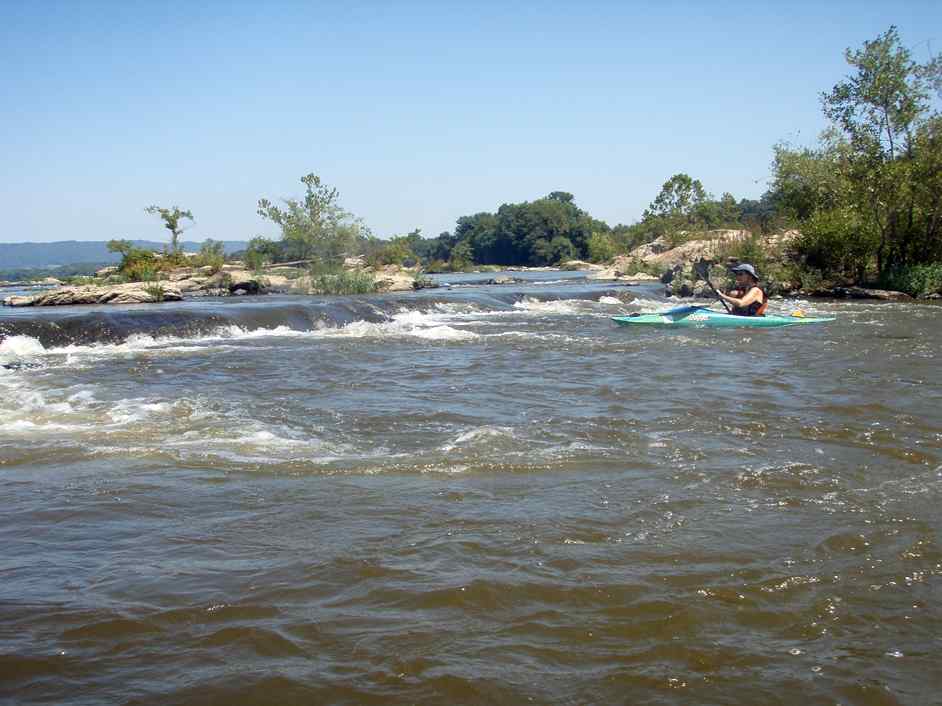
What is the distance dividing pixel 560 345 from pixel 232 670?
10.3 metres

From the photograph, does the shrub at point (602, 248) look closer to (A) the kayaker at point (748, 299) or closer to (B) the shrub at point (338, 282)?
(B) the shrub at point (338, 282)

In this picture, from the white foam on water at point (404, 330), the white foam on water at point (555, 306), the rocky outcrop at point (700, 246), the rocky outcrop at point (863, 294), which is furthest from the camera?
the rocky outcrop at point (700, 246)

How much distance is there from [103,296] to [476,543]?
2135 cm

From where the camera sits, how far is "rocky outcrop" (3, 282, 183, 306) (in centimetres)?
2177

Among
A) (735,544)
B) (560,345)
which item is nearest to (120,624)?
(735,544)

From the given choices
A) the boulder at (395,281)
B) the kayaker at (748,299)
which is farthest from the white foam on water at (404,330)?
the boulder at (395,281)

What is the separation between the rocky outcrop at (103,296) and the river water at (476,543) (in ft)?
47.4

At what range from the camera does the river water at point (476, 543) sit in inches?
101

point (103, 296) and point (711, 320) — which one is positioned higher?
point (103, 296)

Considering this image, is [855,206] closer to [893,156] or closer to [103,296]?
[893,156]

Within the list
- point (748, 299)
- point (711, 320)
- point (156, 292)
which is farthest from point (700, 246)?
point (156, 292)

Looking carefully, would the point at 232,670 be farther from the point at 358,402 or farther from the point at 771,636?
the point at 358,402

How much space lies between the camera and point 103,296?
2209cm

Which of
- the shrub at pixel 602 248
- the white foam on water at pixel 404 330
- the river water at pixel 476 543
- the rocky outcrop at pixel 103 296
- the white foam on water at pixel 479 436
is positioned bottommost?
Result: the river water at pixel 476 543
